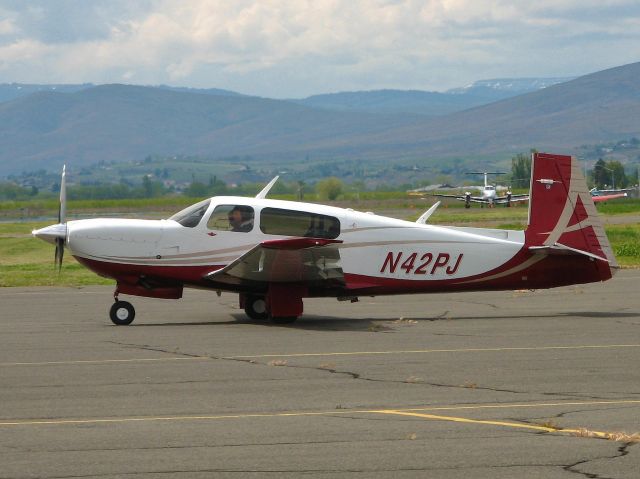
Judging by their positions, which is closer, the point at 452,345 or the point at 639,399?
the point at 639,399

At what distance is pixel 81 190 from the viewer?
303ft

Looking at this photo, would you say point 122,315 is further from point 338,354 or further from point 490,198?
point 490,198

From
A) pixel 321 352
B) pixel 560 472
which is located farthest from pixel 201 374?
pixel 560 472

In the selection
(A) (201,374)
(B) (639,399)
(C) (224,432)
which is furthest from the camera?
(A) (201,374)

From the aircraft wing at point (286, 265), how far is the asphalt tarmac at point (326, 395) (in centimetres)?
73

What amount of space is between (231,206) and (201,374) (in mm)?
5601

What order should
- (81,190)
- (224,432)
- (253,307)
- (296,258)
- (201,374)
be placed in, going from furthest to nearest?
(81,190), (253,307), (296,258), (201,374), (224,432)

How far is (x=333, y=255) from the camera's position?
17.3 meters

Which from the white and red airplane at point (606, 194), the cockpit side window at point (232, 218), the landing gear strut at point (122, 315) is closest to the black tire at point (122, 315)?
the landing gear strut at point (122, 315)

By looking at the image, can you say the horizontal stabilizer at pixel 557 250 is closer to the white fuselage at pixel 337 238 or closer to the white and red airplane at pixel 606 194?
the white fuselage at pixel 337 238

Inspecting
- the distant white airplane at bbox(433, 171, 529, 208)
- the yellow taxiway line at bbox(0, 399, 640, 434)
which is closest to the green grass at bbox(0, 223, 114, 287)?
the yellow taxiway line at bbox(0, 399, 640, 434)

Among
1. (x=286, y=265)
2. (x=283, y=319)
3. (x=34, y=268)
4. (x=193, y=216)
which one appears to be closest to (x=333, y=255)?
(x=286, y=265)

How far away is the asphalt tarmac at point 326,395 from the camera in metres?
8.82

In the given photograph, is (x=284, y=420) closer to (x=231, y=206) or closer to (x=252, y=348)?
(x=252, y=348)
